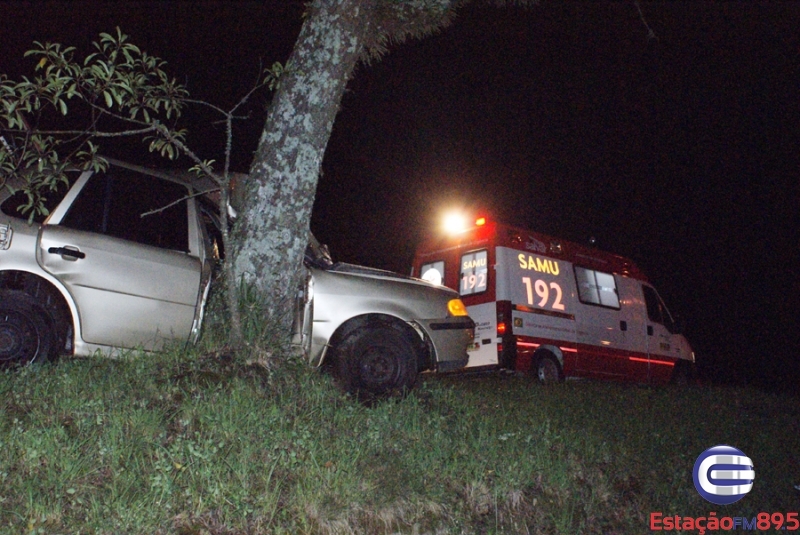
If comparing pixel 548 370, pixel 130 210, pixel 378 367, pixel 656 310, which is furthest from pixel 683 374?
pixel 130 210

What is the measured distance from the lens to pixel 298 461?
13.6 feet

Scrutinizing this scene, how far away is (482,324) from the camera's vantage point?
1066 cm

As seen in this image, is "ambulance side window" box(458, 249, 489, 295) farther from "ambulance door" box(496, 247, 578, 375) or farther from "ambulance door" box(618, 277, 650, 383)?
"ambulance door" box(618, 277, 650, 383)

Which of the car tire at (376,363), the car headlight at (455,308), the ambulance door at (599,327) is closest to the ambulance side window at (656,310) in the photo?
the ambulance door at (599,327)

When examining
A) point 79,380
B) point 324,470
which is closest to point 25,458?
point 79,380

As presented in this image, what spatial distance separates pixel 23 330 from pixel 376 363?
2629 millimetres

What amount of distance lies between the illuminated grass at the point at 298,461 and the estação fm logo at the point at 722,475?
9cm

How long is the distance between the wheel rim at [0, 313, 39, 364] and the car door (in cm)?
34

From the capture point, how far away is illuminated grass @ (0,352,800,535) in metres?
3.62

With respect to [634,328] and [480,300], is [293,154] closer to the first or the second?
[480,300]

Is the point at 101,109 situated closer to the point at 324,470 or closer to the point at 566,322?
the point at 324,470

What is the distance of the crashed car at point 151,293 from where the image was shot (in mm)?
5184

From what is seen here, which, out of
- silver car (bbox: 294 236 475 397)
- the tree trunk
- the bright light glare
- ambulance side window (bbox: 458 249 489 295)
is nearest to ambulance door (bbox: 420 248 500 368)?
ambulance side window (bbox: 458 249 489 295)

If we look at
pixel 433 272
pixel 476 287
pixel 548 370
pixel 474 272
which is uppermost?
pixel 433 272
